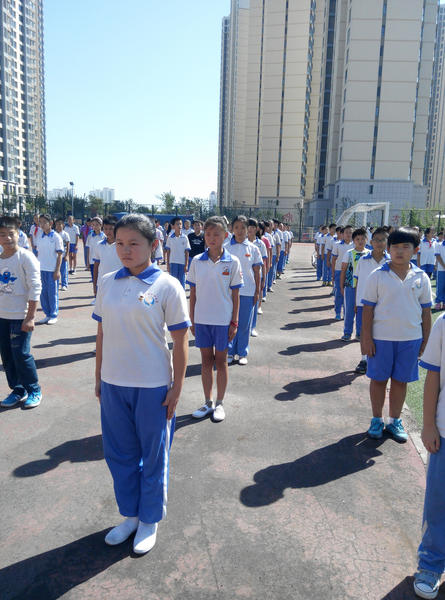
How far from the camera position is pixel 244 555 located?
9.13 feet

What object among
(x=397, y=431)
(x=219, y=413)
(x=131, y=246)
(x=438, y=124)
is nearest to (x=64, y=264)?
(x=219, y=413)

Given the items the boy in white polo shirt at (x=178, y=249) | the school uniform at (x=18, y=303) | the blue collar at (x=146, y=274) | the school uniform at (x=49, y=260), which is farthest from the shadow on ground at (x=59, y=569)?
the boy in white polo shirt at (x=178, y=249)

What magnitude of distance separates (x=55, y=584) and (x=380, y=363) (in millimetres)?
3142

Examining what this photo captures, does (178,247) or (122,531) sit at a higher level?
(178,247)

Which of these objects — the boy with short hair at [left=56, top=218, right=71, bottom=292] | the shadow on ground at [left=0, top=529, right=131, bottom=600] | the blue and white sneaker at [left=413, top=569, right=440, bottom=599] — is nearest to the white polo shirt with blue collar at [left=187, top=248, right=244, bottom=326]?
the shadow on ground at [left=0, top=529, right=131, bottom=600]

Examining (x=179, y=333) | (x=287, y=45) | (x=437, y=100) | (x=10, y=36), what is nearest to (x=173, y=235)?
(x=179, y=333)

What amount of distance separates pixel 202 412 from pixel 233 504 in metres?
1.54

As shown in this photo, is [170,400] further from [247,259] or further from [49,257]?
[49,257]

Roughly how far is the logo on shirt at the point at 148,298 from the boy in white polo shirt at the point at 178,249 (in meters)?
8.56

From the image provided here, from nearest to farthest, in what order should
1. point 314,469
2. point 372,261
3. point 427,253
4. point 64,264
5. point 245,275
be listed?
1. point 314,469
2. point 372,261
3. point 245,275
4. point 64,264
5. point 427,253

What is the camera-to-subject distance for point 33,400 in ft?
16.2

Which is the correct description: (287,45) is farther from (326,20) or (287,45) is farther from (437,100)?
(437,100)

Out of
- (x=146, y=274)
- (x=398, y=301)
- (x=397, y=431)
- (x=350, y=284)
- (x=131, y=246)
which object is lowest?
(x=397, y=431)

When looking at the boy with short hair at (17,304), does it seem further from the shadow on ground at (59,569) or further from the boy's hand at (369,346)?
the boy's hand at (369,346)
